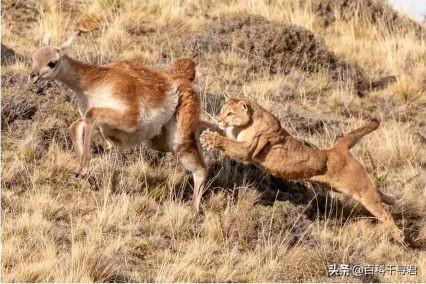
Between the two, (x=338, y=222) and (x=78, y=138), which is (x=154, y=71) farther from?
(x=338, y=222)

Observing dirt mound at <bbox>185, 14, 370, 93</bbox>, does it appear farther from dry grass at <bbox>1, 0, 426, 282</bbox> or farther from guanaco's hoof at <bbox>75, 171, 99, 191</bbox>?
guanaco's hoof at <bbox>75, 171, 99, 191</bbox>

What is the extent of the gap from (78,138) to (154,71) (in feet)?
3.69

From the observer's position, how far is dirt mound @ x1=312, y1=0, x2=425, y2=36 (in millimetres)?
17281

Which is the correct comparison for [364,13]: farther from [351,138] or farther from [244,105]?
[244,105]

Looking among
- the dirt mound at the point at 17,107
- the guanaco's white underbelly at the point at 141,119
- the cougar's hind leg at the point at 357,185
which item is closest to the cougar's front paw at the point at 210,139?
the guanaco's white underbelly at the point at 141,119

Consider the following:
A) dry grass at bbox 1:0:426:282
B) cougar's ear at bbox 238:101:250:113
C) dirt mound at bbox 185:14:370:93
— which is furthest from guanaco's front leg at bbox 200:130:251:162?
dirt mound at bbox 185:14:370:93

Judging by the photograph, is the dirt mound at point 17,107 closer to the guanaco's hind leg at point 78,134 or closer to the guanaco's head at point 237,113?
the guanaco's hind leg at point 78,134

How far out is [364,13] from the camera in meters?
17.6

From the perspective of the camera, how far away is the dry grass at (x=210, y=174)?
27.5ft

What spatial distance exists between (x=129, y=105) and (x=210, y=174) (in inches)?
81.3

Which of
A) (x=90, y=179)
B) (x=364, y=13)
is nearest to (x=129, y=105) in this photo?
(x=90, y=179)

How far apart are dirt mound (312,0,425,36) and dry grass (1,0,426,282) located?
0.97 meters

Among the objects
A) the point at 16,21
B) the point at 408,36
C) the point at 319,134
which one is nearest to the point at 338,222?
the point at 319,134

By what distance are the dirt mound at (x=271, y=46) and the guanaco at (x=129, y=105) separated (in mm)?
4762
